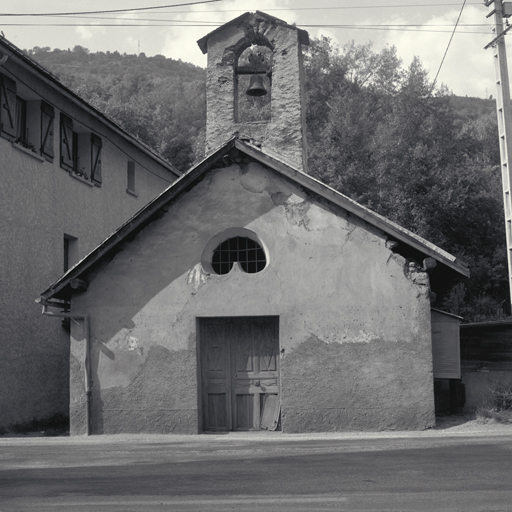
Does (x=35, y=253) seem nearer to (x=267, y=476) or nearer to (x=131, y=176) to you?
(x=131, y=176)

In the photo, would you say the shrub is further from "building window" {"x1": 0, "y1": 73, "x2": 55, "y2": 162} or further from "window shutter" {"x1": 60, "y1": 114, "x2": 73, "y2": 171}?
"window shutter" {"x1": 60, "y1": 114, "x2": 73, "y2": 171}

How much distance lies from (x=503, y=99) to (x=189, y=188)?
23.7 ft

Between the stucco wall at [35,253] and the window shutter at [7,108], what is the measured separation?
21 cm

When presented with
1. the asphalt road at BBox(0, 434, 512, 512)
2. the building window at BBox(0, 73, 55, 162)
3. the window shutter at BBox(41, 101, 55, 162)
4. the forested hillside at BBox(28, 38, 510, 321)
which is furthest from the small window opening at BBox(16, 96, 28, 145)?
the forested hillside at BBox(28, 38, 510, 321)

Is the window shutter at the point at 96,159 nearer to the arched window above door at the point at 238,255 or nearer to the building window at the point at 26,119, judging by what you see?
the building window at the point at 26,119

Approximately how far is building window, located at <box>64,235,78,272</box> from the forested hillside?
15474 millimetres

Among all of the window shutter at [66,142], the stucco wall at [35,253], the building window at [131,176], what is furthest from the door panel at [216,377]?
the building window at [131,176]

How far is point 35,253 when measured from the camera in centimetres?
1616

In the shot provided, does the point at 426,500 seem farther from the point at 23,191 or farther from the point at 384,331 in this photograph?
the point at 23,191

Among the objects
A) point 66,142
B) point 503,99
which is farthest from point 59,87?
point 503,99

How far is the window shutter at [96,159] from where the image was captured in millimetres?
19000

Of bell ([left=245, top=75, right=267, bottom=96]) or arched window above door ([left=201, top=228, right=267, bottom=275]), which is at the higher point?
bell ([left=245, top=75, right=267, bottom=96])

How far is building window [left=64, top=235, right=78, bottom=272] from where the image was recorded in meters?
18.1

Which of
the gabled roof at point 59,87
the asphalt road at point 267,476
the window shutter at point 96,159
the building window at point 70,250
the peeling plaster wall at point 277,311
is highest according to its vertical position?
the gabled roof at point 59,87
